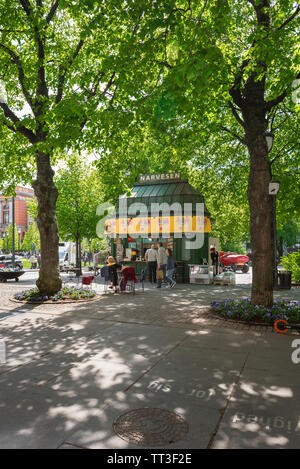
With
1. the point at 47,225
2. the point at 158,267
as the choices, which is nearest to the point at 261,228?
the point at 47,225

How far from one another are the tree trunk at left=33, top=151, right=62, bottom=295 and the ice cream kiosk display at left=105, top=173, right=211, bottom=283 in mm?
7948

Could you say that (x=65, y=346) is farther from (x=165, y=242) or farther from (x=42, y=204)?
(x=165, y=242)

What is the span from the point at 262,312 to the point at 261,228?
2082 millimetres

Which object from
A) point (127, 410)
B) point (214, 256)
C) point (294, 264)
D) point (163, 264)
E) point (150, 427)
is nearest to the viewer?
point (150, 427)

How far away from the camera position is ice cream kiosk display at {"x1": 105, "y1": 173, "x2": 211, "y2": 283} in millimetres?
18547

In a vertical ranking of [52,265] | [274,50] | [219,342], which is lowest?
[219,342]

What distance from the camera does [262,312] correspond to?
819 centimetres

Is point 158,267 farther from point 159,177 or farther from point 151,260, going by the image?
point 159,177

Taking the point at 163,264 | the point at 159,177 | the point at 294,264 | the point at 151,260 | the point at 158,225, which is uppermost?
the point at 159,177

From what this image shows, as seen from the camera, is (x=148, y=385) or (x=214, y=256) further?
(x=214, y=256)

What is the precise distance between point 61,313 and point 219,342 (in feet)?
15.6

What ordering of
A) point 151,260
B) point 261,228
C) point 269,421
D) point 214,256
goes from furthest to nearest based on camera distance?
point 214,256 → point 151,260 → point 261,228 → point 269,421

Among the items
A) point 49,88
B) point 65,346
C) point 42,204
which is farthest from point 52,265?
point 49,88
